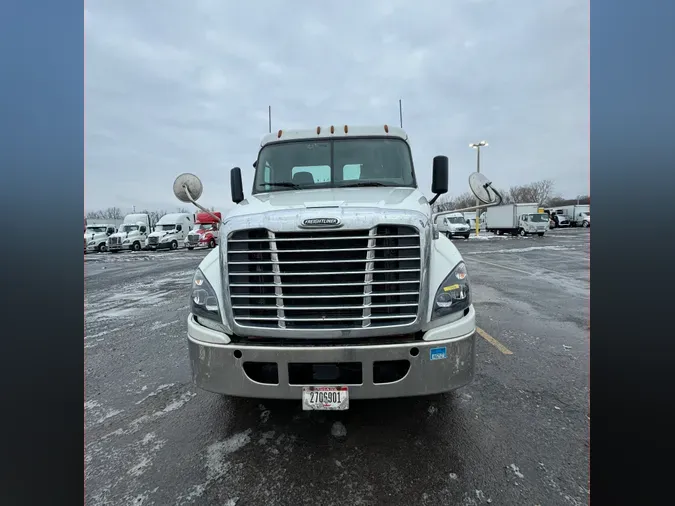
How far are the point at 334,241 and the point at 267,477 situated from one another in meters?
1.69

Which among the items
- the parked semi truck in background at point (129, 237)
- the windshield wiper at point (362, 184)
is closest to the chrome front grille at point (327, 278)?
the windshield wiper at point (362, 184)

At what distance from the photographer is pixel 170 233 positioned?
28.0 meters

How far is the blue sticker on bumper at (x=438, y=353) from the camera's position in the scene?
2.42 metres

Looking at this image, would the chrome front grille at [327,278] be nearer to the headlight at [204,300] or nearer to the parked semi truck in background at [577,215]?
the headlight at [204,300]

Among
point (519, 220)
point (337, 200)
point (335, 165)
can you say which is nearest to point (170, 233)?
point (335, 165)

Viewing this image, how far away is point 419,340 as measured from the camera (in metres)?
2.49

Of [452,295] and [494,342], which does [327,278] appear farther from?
[494,342]

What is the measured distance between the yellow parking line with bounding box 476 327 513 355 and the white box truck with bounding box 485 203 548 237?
28069mm

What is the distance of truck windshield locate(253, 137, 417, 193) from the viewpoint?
3.93 metres

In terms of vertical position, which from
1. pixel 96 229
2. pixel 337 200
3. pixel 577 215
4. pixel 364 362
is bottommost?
pixel 364 362

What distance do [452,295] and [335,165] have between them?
7.02 feet
